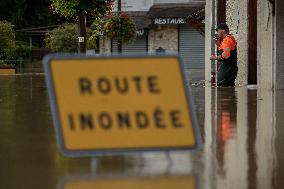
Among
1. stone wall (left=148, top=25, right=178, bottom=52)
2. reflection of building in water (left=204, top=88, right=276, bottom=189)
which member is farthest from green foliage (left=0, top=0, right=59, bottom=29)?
reflection of building in water (left=204, top=88, right=276, bottom=189)

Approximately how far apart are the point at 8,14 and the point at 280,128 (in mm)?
53519

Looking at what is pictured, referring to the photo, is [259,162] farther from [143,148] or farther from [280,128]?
[280,128]

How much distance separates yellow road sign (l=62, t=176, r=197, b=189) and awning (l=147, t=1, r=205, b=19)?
1855 inches

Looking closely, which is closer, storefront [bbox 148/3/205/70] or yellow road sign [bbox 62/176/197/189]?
yellow road sign [bbox 62/176/197/189]

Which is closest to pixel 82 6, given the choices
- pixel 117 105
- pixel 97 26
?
pixel 97 26

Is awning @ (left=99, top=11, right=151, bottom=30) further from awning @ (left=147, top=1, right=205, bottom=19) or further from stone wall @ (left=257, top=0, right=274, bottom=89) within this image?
stone wall @ (left=257, top=0, right=274, bottom=89)

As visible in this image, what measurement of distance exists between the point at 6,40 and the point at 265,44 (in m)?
32.0

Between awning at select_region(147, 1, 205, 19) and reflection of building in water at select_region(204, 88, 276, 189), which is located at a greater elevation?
awning at select_region(147, 1, 205, 19)

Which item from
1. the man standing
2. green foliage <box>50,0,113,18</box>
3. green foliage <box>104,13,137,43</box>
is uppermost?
green foliage <box>50,0,113,18</box>

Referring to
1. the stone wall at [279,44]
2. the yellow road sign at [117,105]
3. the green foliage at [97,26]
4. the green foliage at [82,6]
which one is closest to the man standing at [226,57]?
the stone wall at [279,44]

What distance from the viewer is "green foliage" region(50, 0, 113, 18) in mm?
19019

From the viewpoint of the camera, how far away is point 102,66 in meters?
7.06

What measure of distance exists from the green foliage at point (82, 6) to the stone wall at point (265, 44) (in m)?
4.42

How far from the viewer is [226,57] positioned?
21094 millimetres
